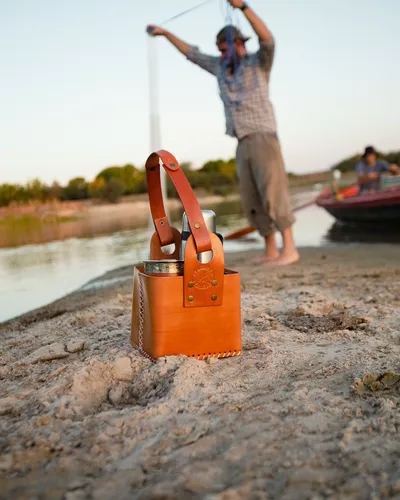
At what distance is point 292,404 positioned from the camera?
4.39 feet

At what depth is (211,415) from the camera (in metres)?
1.31

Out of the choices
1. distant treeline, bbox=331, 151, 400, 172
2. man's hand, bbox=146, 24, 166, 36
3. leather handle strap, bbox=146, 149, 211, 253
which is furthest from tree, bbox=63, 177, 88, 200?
leather handle strap, bbox=146, 149, 211, 253

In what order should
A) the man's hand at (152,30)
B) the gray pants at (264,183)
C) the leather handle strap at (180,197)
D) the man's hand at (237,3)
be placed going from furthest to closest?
the gray pants at (264,183) → the man's hand at (152,30) → the man's hand at (237,3) → the leather handle strap at (180,197)

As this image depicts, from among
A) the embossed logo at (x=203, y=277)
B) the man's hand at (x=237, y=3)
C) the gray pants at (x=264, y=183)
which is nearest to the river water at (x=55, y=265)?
the gray pants at (x=264, y=183)

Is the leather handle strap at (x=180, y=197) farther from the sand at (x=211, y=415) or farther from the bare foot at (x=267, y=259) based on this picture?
the bare foot at (x=267, y=259)

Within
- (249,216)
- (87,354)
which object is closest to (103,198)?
(249,216)

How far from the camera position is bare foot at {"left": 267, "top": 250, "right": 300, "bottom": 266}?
4.56m

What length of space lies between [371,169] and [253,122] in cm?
596

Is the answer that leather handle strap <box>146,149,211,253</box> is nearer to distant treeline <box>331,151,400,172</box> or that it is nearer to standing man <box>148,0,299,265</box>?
standing man <box>148,0,299,265</box>

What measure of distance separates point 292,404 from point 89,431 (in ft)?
1.83

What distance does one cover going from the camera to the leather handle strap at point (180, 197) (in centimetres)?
160

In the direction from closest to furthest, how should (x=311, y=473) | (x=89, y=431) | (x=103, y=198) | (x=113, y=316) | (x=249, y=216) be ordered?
(x=311, y=473) < (x=89, y=431) < (x=113, y=316) < (x=249, y=216) < (x=103, y=198)

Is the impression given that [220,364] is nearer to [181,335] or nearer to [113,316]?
[181,335]

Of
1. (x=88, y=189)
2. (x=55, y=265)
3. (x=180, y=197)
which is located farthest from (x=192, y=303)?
(x=88, y=189)
